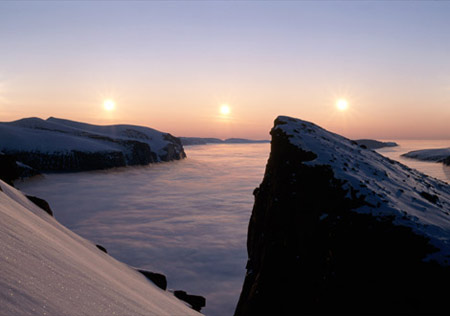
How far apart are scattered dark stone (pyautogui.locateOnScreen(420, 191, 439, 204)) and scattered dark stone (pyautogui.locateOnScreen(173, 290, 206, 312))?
16.5 ft

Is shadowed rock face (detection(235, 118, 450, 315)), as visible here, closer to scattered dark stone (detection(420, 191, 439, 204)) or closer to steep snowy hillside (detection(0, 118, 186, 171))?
scattered dark stone (detection(420, 191, 439, 204))

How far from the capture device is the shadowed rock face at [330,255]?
3.81 meters

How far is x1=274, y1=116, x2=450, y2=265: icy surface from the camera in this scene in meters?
4.18

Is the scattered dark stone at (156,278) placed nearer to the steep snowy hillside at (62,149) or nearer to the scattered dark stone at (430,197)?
the scattered dark stone at (430,197)

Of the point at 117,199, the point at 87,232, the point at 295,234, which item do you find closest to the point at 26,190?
the point at 117,199

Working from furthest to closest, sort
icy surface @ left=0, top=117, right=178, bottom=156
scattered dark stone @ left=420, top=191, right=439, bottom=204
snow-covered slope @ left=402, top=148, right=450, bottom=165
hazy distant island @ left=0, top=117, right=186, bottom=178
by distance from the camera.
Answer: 1. snow-covered slope @ left=402, top=148, right=450, bottom=165
2. icy surface @ left=0, top=117, right=178, bottom=156
3. hazy distant island @ left=0, top=117, right=186, bottom=178
4. scattered dark stone @ left=420, top=191, right=439, bottom=204

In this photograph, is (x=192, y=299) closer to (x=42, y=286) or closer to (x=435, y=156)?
→ (x=42, y=286)

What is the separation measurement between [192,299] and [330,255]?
3.47m

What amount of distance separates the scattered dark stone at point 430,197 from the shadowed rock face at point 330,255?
1.48 metres

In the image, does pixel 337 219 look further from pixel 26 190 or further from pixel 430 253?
pixel 26 190

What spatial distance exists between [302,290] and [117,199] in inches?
706

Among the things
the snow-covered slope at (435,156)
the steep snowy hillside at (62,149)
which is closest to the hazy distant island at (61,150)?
the steep snowy hillside at (62,149)

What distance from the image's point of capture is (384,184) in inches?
210

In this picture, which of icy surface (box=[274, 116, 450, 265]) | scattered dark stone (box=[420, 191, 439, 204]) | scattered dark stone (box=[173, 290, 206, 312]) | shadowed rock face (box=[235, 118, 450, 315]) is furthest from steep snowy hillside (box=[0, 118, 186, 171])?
scattered dark stone (box=[420, 191, 439, 204])
